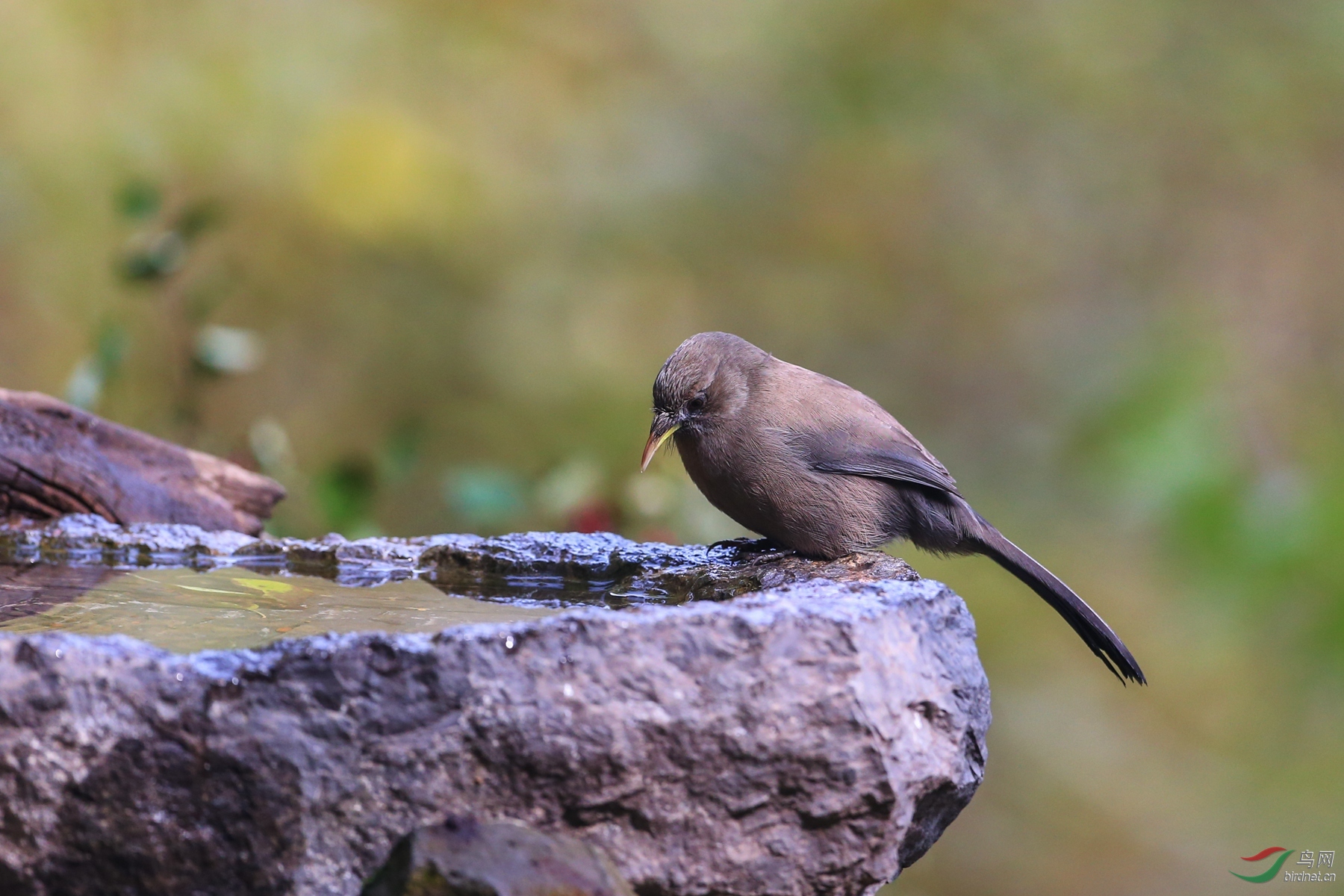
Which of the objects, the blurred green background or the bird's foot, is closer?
the bird's foot

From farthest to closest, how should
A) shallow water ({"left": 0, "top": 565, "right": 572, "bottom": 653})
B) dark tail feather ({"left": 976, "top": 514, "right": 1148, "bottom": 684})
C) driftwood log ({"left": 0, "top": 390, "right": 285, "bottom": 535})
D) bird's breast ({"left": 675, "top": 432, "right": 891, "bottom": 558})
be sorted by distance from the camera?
driftwood log ({"left": 0, "top": 390, "right": 285, "bottom": 535}) → bird's breast ({"left": 675, "top": 432, "right": 891, "bottom": 558}) → dark tail feather ({"left": 976, "top": 514, "right": 1148, "bottom": 684}) → shallow water ({"left": 0, "top": 565, "right": 572, "bottom": 653})

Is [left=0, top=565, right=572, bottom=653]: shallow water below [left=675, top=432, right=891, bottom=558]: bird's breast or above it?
below

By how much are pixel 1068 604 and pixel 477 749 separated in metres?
2.08

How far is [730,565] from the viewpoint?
386 centimetres

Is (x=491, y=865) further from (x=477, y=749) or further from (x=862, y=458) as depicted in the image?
(x=862, y=458)

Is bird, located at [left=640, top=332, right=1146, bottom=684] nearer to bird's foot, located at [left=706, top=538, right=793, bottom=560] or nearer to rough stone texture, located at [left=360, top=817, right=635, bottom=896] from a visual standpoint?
bird's foot, located at [left=706, top=538, right=793, bottom=560]

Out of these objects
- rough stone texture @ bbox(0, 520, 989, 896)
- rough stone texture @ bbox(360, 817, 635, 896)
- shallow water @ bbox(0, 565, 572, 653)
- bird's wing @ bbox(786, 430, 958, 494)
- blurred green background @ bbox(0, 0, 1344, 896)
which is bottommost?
rough stone texture @ bbox(360, 817, 635, 896)

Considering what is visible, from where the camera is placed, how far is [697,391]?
4.11 metres

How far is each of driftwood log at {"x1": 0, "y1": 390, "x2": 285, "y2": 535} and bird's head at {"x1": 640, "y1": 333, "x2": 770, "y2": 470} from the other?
1.42m

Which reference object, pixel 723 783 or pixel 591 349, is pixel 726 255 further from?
pixel 723 783

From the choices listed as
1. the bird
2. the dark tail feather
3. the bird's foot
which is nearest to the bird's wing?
the bird

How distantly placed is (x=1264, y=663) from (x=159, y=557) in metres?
4.48


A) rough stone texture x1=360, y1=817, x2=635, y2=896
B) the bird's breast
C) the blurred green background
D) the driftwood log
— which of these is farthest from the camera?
the blurred green background

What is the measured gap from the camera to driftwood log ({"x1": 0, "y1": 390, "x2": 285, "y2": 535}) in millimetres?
4078
